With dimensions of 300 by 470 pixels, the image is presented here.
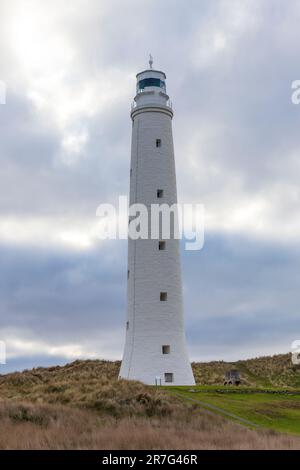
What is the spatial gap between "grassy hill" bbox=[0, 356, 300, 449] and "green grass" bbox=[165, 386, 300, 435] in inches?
5.3

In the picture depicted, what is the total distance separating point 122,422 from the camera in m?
17.7

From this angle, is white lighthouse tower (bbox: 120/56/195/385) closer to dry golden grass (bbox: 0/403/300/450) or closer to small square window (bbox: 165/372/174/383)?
small square window (bbox: 165/372/174/383)

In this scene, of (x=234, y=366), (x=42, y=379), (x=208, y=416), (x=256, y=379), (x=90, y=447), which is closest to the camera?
(x=90, y=447)

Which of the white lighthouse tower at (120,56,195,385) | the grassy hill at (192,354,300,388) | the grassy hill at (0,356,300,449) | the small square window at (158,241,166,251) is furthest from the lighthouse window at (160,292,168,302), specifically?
the grassy hill at (192,354,300,388)

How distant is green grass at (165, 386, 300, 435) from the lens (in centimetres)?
2148

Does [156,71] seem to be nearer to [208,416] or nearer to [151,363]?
[151,363]

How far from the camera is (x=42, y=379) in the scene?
40.5 metres

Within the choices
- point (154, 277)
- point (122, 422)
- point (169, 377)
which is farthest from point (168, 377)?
point (122, 422)

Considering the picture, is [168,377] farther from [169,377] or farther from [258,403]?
[258,403]

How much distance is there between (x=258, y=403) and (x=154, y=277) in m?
10.4

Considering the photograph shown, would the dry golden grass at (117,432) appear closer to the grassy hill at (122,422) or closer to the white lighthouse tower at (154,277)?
the grassy hill at (122,422)

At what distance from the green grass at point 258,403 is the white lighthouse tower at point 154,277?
2940 mm
